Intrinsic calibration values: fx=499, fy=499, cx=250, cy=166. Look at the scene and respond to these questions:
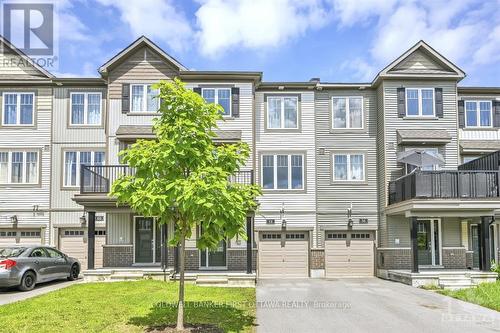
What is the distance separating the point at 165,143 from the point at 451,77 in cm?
1592

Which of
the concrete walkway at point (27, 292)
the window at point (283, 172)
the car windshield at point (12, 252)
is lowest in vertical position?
the concrete walkway at point (27, 292)

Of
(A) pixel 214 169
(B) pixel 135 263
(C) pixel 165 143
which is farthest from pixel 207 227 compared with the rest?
(B) pixel 135 263

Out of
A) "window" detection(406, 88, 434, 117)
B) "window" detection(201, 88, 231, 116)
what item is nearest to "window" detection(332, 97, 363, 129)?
"window" detection(406, 88, 434, 117)

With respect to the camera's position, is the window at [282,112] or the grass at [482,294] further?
the window at [282,112]

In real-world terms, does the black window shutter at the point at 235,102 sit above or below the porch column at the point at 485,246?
above

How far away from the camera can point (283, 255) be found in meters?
21.2

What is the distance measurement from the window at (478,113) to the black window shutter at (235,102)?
1032cm

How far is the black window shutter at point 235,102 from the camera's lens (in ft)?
69.4

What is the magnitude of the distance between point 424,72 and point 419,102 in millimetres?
1292

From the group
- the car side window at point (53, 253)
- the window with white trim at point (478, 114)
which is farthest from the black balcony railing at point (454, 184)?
the car side window at point (53, 253)

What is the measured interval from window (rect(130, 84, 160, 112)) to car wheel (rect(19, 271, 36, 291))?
805cm

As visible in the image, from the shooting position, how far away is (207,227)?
30.9ft

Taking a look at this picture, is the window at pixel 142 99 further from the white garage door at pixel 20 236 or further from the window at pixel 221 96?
the white garage door at pixel 20 236

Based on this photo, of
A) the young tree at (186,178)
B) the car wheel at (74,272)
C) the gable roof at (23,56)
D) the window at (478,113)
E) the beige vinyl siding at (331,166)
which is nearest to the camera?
the young tree at (186,178)
